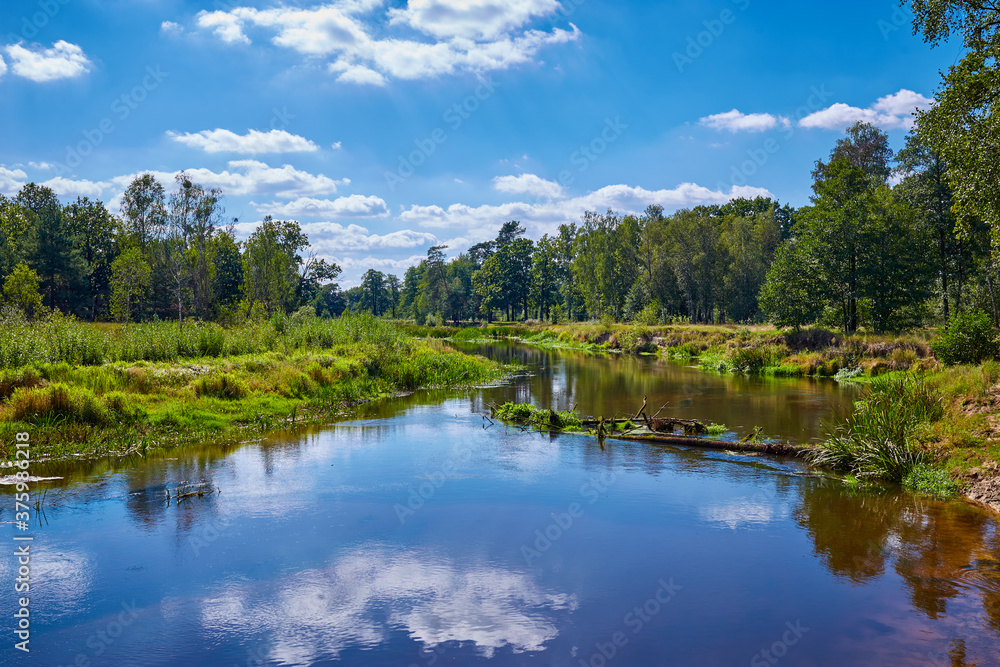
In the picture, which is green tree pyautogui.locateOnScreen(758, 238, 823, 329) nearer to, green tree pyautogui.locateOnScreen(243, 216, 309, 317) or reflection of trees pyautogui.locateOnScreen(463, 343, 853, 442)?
reflection of trees pyautogui.locateOnScreen(463, 343, 853, 442)

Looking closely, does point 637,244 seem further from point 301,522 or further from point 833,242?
point 301,522

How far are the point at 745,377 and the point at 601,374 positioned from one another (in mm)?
9205

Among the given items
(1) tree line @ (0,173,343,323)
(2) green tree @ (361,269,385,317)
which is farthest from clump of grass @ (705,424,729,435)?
(2) green tree @ (361,269,385,317)

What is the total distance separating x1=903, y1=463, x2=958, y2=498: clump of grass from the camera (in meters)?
12.3

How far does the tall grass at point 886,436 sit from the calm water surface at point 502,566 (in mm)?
867

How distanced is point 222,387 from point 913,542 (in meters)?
19.8

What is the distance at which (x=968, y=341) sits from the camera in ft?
70.7

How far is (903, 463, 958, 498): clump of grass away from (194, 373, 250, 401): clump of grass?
65.6ft

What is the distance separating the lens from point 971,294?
4328cm

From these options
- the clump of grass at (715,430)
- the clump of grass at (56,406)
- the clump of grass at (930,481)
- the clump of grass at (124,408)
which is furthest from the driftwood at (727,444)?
the clump of grass at (56,406)

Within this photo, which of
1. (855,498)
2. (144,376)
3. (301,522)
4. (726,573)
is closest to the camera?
(726,573)

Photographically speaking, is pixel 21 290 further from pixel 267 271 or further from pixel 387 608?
pixel 387 608

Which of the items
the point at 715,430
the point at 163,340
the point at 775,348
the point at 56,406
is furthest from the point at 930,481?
the point at 775,348

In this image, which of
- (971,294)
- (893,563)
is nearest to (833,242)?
(971,294)
